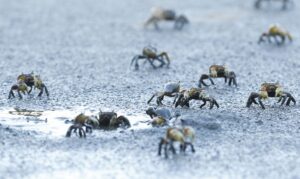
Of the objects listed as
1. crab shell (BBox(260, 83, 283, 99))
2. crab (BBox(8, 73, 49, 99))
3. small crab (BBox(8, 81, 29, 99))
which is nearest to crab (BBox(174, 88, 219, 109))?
crab shell (BBox(260, 83, 283, 99))

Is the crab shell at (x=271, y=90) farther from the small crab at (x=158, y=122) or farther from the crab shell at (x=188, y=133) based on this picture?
the crab shell at (x=188, y=133)

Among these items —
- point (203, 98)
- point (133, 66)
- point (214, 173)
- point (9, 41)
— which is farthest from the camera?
point (9, 41)

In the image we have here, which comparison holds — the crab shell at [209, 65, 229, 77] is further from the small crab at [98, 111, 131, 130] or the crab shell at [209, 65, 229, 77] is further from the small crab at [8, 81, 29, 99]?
the small crab at [8, 81, 29, 99]

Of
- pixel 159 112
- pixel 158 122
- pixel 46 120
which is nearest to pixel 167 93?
pixel 159 112

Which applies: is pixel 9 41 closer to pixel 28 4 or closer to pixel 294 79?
pixel 28 4

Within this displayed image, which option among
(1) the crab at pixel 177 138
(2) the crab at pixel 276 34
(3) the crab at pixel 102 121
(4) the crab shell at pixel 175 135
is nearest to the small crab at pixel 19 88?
(3) the crab at pixel 102 121

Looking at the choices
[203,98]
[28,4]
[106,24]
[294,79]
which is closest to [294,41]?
[294,79]
